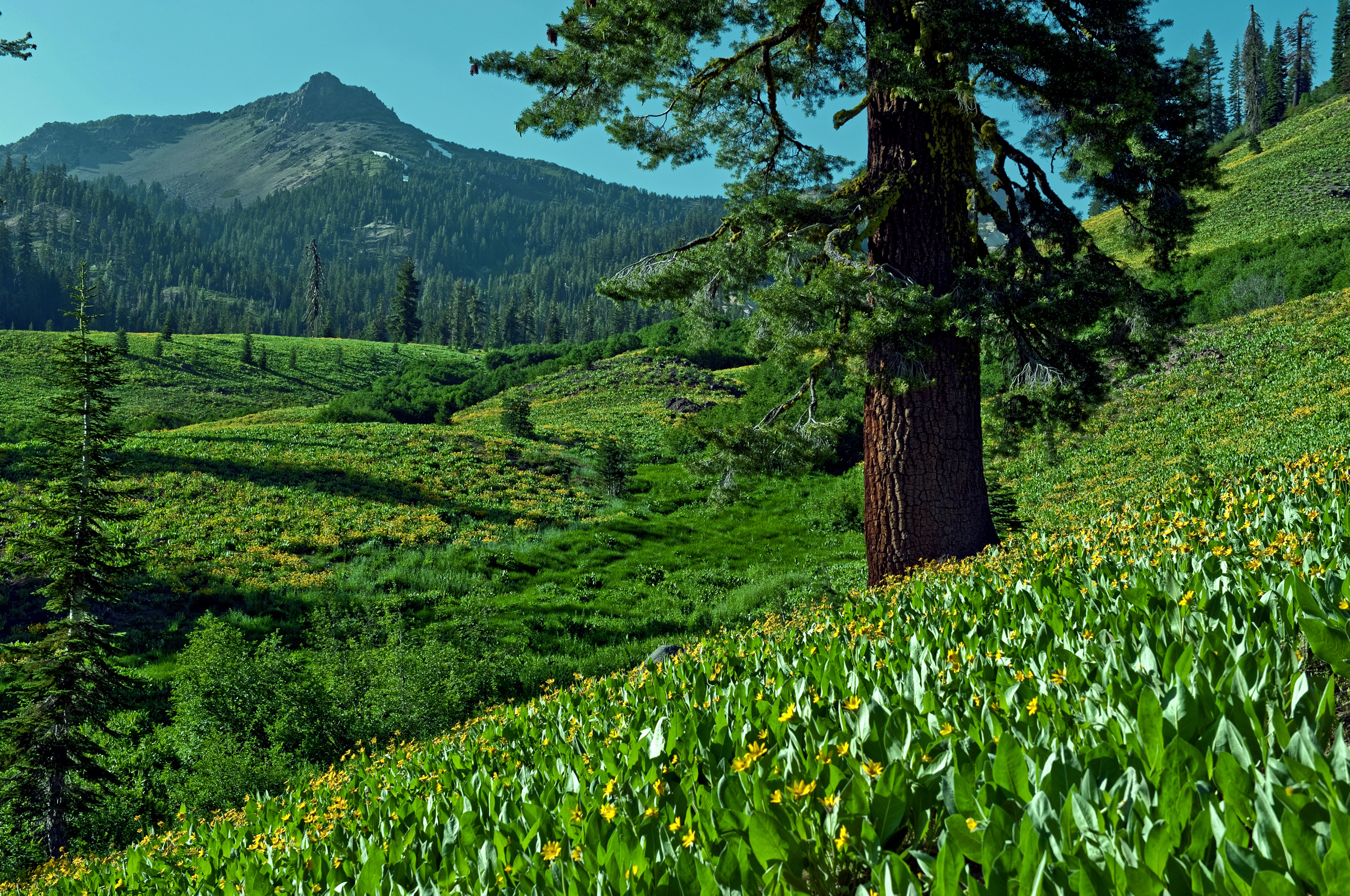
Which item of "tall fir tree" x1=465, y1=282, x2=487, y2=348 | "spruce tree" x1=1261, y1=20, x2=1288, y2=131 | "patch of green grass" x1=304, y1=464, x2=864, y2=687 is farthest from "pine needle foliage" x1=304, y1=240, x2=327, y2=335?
"spruce tree" x1=1261, y1=20, x2=1288, y2=131

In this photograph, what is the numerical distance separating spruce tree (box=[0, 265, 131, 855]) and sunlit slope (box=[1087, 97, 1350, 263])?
213 ft

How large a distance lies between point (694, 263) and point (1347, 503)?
7099 millimetres

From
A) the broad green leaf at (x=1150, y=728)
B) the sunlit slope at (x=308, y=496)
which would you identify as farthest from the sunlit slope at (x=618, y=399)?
the broad green leaf at (x=1150, y=728)

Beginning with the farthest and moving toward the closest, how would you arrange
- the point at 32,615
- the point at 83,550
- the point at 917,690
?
the point at 32,615 → the point at 83,550 → the point at 917,690

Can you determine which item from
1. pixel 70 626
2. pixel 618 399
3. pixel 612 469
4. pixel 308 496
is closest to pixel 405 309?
pixel 618 399

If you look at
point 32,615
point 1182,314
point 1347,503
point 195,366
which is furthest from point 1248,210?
point 195,366

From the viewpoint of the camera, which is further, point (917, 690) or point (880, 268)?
point (880, 268)

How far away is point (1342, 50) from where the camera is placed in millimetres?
93812

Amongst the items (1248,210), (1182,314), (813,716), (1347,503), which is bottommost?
(813,716)

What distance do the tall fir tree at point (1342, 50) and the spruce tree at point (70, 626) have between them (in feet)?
410

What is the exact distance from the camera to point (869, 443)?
7773 mm

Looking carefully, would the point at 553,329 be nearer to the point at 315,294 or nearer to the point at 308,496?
the point at 315,294

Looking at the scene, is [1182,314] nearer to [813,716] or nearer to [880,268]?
[880,268]

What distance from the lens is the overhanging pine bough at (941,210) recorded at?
6.75 m
